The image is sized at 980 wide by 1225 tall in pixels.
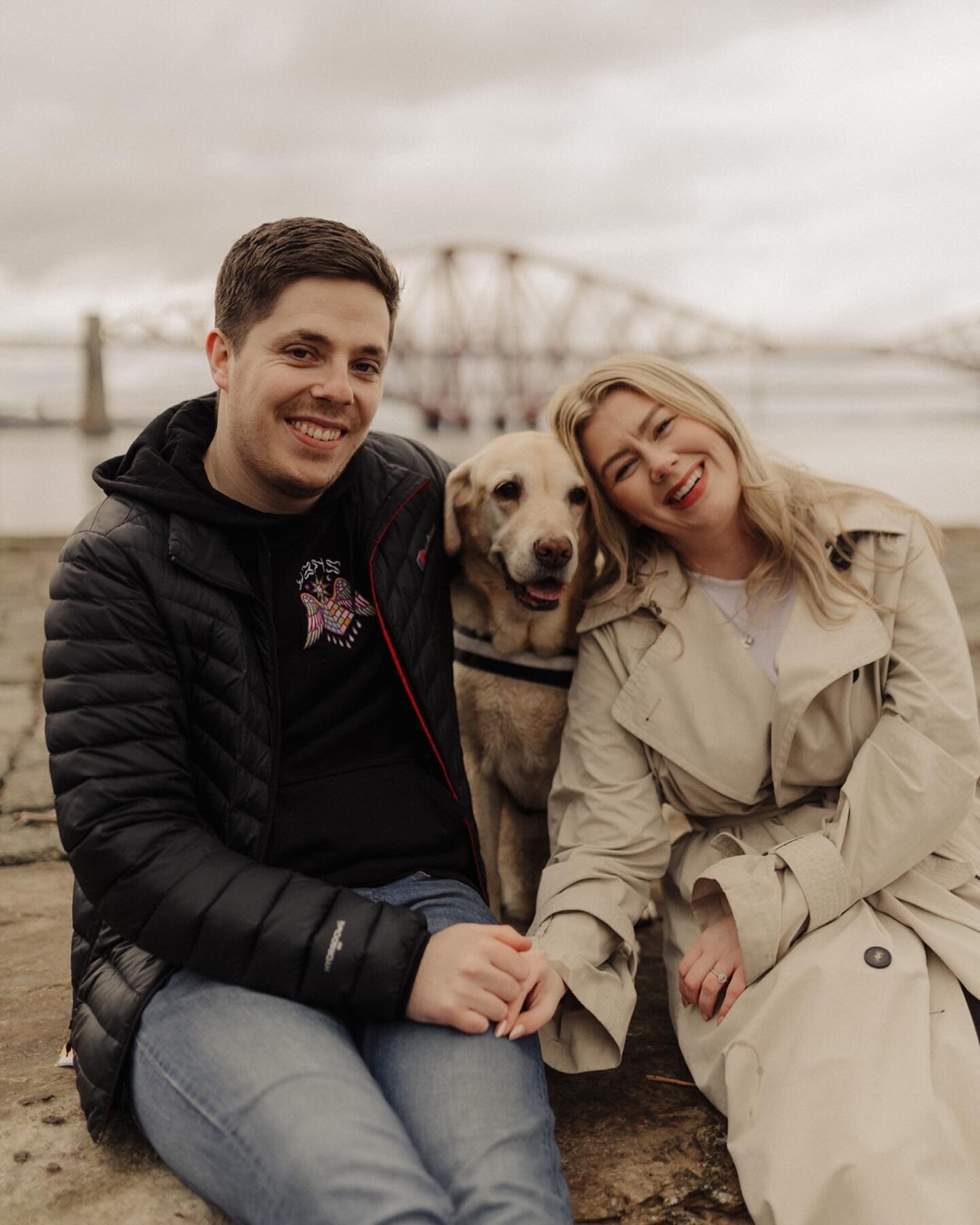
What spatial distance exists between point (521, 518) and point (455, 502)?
144mm

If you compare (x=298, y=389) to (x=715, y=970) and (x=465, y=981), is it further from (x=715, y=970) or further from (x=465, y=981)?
(x=715, y=970)

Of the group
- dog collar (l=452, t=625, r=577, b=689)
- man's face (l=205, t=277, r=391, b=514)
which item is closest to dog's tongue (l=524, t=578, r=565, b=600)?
dog collar (l=452, t=625, r=577, b=689)

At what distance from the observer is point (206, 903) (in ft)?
4.40

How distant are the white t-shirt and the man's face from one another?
0.68 meters

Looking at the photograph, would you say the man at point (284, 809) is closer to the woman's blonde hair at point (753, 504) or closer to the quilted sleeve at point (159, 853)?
the quilted sleeve at point (159, 853)

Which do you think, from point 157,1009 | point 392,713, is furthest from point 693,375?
point 157,1009

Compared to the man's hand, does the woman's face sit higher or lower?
higher

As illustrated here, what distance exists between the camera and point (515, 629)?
2.37 metres

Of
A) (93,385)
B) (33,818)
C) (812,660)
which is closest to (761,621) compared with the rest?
(812,660)

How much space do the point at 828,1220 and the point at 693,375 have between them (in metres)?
1.26

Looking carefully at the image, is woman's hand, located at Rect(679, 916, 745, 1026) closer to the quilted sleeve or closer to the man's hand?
the man's hand

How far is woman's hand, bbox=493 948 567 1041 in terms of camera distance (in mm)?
1405

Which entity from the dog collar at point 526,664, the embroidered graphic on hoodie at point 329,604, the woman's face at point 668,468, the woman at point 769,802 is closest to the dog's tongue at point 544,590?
the dog collar at point 526,664

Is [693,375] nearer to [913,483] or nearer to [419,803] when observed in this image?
[419,803]
